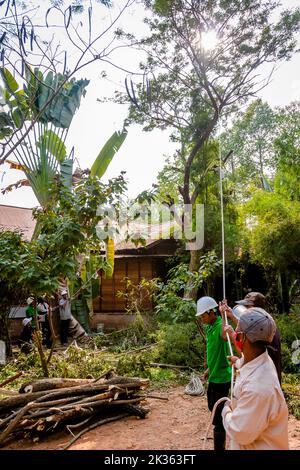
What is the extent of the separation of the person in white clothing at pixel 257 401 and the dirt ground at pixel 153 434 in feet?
8.75

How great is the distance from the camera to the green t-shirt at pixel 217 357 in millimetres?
3881

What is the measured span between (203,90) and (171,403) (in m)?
10.2

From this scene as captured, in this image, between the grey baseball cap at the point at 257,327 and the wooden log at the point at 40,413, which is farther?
the wooden log at the point at 40,413

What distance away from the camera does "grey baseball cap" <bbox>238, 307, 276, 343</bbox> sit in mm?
2061

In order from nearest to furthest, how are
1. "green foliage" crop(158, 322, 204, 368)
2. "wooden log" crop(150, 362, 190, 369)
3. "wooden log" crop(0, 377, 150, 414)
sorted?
1. "wooden log" crop(0, 377, 150, 414)
2. "wooden log" crop(150, 362, 190, 369)
3. "green foliage" crop(158, 322, 204, 368)

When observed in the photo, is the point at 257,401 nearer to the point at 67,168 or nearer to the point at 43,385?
the point at 43,385

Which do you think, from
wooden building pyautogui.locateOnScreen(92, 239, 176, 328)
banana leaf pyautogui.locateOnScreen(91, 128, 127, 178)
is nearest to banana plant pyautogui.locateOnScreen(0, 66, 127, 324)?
banana leaf pyautogui.locateOnScreen(91, 128, 127, 178)

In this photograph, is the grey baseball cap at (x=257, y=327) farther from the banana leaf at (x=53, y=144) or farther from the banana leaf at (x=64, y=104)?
the banana leaf at (x=64, y=104)

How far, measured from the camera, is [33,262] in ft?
19.6

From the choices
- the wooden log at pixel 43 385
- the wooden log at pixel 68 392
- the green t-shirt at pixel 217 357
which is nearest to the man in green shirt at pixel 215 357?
the green t-shirt at pixel 217 357

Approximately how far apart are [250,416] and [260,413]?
0.05m

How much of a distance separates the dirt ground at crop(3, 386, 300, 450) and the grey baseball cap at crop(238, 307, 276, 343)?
2830 millimetres

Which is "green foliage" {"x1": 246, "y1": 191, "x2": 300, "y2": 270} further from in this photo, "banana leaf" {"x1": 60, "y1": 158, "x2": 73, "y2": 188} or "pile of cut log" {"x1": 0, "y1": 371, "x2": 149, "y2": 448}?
"pile of cut log" {"x1": 0, "y1": 371, "x2": 149, "y2": 448}
